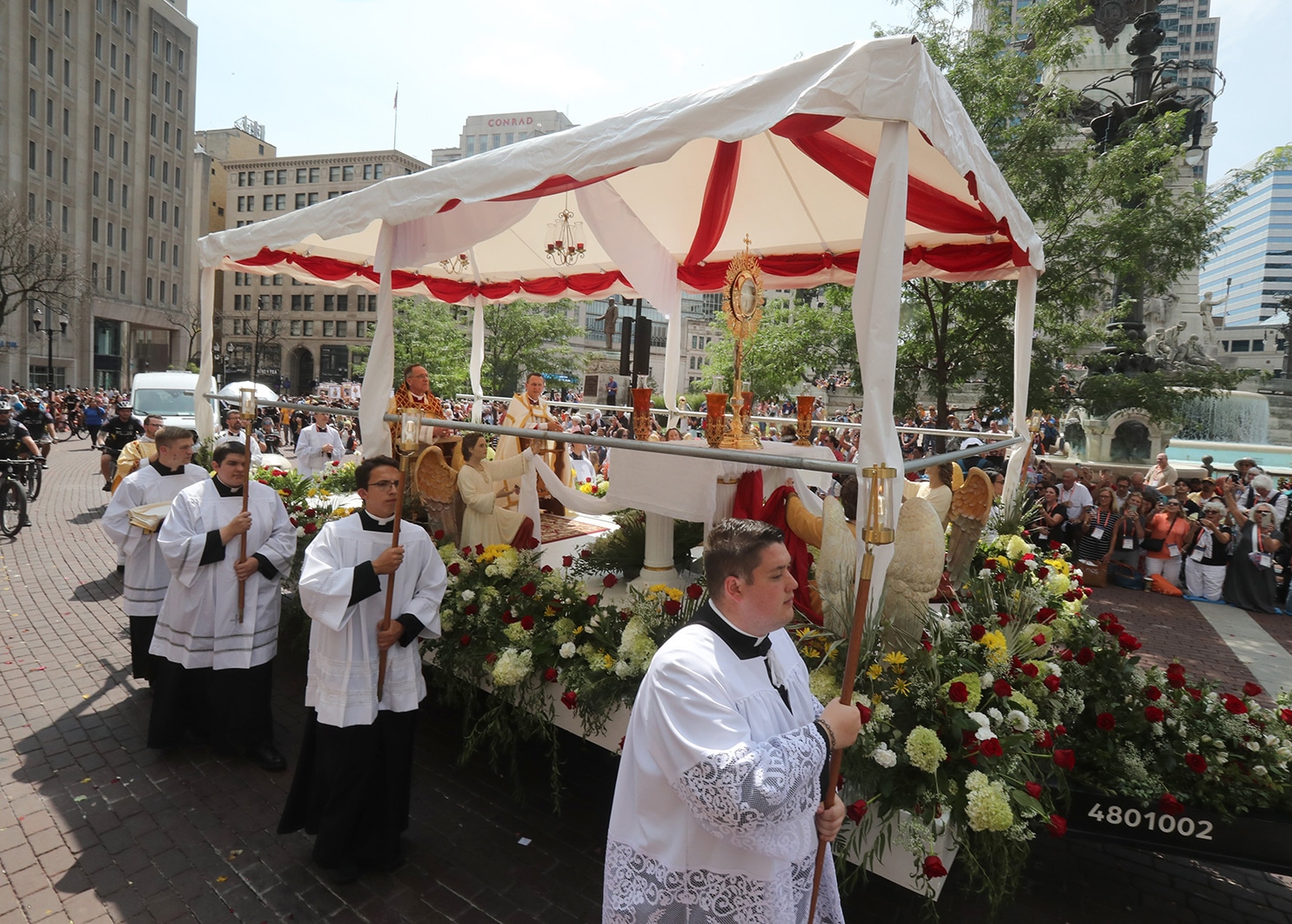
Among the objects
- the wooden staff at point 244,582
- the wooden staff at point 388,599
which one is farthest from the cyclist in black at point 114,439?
the wooden staff at point 388,599

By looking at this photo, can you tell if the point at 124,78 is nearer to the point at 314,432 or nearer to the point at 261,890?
the point at 314,432

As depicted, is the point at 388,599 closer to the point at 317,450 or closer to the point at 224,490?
the point at 224,490

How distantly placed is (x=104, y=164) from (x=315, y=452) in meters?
53.6

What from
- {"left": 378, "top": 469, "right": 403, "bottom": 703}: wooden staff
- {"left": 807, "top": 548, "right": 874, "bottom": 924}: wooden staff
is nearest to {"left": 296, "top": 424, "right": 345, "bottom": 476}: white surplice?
{"left": 378, "top": 469, "right": 403, "bottom": 703}: wooden staff

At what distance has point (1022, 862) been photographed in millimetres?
3383

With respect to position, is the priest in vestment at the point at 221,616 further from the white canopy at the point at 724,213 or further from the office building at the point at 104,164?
the office building at the point at 104,164

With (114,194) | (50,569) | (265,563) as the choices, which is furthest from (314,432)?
(114,194)

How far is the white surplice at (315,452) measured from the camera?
1276 centimetres

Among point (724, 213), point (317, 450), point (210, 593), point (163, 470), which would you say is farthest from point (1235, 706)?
point (317, 450)

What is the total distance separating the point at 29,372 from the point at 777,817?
57.7m

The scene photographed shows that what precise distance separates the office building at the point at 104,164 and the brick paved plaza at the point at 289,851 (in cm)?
4753

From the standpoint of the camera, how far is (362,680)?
4035mm

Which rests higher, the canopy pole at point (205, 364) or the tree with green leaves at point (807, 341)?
the tree with green leaves at point (807, 341)

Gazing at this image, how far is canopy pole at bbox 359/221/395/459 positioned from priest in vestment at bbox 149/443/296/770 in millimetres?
864
